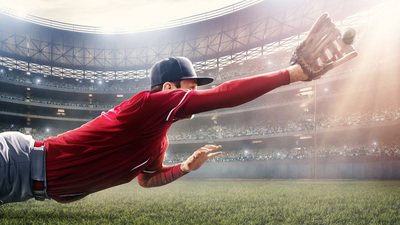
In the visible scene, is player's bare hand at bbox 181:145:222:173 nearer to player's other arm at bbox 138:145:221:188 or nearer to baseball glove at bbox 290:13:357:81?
player's other arm at bbox 138:145:221:188

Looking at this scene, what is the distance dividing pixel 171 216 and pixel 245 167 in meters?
24.2

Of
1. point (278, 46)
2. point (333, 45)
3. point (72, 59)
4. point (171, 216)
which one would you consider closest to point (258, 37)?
point (278, 46)

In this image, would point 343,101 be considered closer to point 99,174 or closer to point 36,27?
point 99,174

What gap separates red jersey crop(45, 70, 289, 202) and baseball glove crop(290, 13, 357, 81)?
272mm

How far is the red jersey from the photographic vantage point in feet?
6.65

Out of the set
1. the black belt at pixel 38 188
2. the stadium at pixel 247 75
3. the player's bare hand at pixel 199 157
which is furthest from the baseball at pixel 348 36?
the stadium at pixel 247 75

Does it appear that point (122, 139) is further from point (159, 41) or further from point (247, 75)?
point (159, 41)

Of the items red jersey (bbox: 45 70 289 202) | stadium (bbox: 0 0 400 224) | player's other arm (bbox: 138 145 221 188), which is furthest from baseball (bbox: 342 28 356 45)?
stadium (bbox: 0 0 400 224)

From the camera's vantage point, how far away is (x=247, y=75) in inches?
1437

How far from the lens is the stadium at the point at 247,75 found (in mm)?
27422

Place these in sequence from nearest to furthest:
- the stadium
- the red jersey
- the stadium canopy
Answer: the red jersey, the stadium, the stadium canopy

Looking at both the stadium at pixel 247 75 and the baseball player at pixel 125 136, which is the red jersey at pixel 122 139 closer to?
the baseball player at pixel 125 136

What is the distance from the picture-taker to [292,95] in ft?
114

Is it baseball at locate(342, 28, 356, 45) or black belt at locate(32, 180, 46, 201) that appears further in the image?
black belt at locate(32, 180, 46, 201)
